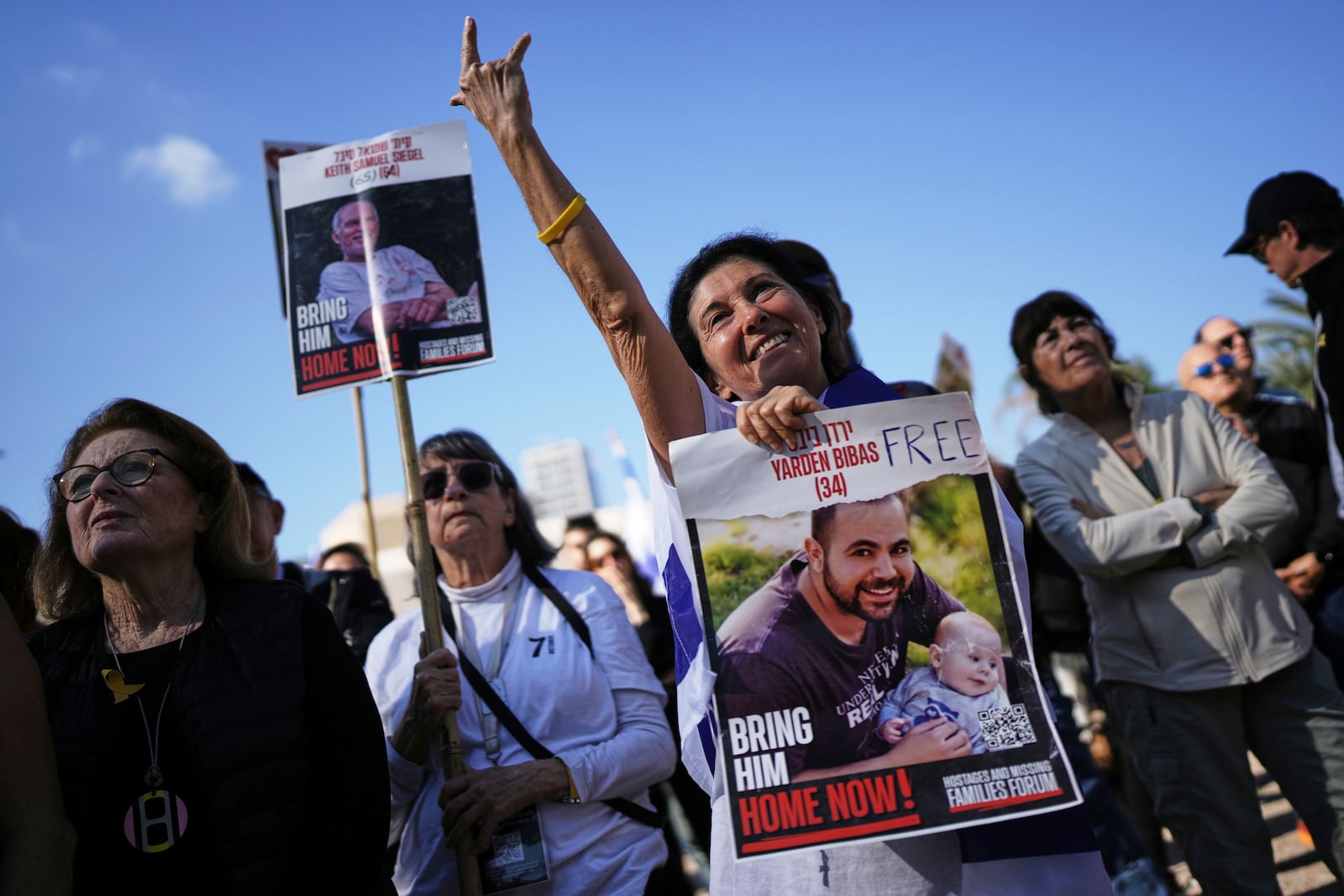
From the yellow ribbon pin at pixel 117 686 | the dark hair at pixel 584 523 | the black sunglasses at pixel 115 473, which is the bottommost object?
the yellow ribbon pin at pixel 117 686

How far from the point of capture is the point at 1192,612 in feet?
12.1

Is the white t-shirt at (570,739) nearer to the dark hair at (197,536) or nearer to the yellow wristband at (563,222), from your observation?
the dark hair at (197,536)

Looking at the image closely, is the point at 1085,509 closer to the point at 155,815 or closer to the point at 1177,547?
the point at 1177,547

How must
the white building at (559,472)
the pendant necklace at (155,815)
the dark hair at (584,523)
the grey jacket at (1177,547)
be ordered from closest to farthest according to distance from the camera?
1. the pendant necklace at (155,815)
2. the grey jacket at (1177,547)
3. the dark hair at (584,523)
4. the white building at (559,472)

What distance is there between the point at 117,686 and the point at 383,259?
5.20 ft

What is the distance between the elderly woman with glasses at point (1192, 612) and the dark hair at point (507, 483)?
1.95 metres

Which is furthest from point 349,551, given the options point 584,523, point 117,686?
point 117,686

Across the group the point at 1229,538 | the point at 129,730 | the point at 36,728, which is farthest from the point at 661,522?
the point at 1229,538

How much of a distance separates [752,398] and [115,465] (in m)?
1.70

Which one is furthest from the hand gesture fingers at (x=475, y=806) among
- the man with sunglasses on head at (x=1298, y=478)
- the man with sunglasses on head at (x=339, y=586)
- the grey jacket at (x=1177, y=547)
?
the man with sunglasses on head at (x=1298, y=478)

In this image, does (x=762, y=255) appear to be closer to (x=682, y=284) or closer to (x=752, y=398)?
(x=682, y=284)

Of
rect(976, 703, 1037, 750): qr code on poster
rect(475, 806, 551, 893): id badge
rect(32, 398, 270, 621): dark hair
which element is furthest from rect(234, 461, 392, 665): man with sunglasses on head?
rect(976, 703, 1037, 750): qr code on poster

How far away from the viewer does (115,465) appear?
2.72 meters

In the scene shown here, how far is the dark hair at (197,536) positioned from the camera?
9.16 feet
